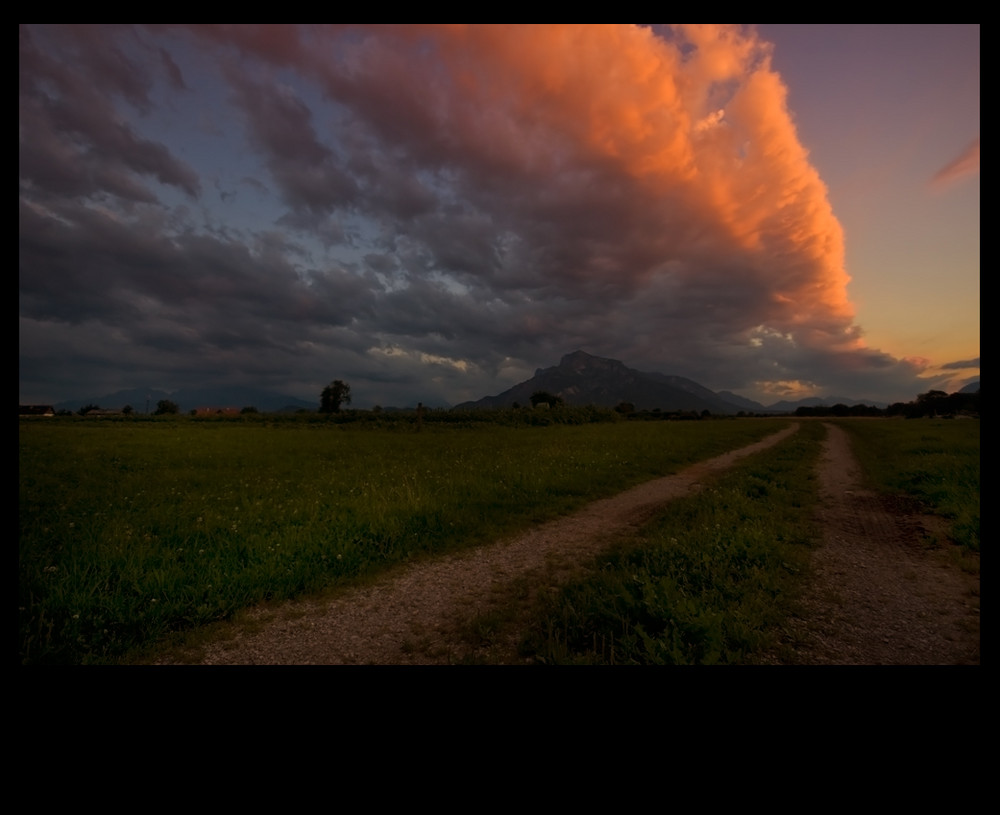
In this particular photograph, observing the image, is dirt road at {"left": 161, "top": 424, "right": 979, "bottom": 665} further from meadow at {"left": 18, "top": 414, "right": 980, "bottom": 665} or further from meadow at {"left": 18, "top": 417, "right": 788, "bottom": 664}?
meadow at {"left": 18, "top": 417, "right": 788, "bottom": 664}

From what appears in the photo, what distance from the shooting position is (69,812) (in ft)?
6.98

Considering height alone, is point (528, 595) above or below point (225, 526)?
below

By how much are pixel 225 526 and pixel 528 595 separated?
5.99 meters

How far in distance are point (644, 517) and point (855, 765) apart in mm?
7768

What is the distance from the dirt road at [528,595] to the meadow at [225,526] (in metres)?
0.76

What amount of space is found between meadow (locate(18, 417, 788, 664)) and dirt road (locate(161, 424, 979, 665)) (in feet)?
2.51

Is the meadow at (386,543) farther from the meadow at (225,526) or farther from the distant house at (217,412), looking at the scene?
the distant house at (217,412)

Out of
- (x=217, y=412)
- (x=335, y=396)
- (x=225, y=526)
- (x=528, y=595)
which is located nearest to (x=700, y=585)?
(x=528, y=595)

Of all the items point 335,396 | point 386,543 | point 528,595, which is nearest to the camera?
point 528,595

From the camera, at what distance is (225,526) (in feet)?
25.6

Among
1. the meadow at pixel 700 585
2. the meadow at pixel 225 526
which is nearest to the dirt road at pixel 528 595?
the meadow at pixel 700 585

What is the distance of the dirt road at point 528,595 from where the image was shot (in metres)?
4.39

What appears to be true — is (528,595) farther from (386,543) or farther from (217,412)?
(217,412)

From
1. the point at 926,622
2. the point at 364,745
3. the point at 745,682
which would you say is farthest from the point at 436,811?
the point at 926,622
